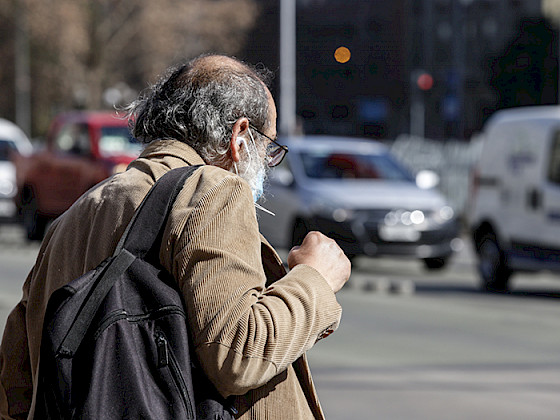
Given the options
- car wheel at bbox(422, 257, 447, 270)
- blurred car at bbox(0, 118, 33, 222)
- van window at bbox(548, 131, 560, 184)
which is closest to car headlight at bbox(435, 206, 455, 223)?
car wheel at bbox(422, 257, 447, 270)

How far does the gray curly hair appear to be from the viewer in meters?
2.43

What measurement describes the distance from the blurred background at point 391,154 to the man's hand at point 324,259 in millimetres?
575

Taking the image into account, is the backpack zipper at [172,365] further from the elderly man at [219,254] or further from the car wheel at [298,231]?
the car wheel at [298,231]

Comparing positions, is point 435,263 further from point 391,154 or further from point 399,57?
point 399,57

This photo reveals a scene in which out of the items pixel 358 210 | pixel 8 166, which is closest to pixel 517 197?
pixel 358 210

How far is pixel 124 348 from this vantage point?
2.08 m

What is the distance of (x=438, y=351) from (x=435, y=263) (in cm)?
619

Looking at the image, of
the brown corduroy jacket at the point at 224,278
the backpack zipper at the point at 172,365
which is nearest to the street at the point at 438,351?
the brown corduroy jacket at the point at 224,278

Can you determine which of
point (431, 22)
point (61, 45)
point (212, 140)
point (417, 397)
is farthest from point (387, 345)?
point (431, 22)

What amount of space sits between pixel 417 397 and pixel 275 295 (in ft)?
14.9

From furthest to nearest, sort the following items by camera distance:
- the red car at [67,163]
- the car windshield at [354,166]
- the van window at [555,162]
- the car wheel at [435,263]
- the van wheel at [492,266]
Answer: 1. the red car at [67,163]
2. the car windshield at [354,166]
3. the car wheel at [435,263]
4. the van wheel at [492,266]
5. the van window at [555,162]

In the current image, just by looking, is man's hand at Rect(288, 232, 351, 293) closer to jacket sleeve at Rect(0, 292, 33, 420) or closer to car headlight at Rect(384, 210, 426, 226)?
jacket sleeve at Rect(0, 292, 33, 420)

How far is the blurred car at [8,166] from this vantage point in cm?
2009

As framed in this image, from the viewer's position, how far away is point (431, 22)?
221 feet
